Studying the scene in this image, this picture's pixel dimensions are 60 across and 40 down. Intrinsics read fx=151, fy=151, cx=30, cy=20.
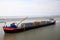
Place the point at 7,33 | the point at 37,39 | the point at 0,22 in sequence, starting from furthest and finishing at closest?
the point at 0,22
the point at 7,33
the point at 37,39

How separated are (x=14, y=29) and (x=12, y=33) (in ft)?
0.64

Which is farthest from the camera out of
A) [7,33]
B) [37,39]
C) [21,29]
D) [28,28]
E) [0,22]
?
[0,22]

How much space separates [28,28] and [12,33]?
127 centimetres

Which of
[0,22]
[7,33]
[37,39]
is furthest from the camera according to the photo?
[0,22]

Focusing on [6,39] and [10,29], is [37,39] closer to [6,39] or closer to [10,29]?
[6,39]

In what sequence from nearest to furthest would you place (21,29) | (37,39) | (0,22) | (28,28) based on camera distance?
(37,39) → (21,29) → (28,28) → (0,22)

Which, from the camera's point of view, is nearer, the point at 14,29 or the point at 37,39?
the point at 37,39

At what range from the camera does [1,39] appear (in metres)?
4.44

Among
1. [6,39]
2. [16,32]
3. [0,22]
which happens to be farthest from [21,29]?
[0,22]

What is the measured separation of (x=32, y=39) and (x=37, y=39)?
0.47ft

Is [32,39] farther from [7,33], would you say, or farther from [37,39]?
[7,33]

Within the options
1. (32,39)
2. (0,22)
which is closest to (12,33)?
(32,39)

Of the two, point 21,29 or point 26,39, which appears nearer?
point 26,39

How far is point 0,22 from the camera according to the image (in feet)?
27.9
